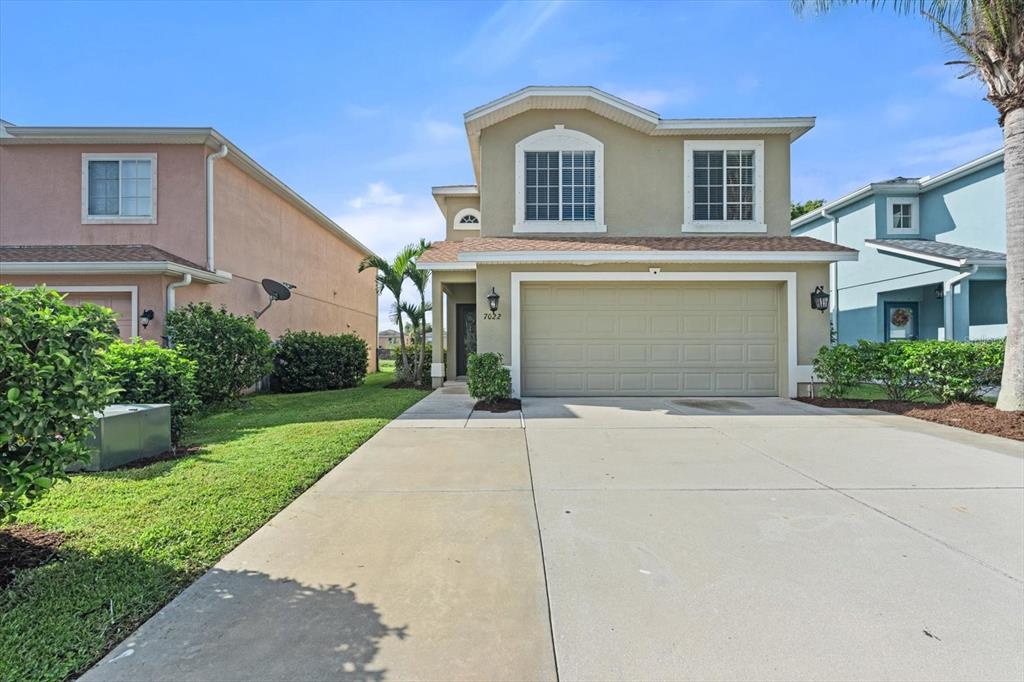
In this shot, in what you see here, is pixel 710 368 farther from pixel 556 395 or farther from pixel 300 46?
pixel 300 46

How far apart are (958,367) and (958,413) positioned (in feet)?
3.34

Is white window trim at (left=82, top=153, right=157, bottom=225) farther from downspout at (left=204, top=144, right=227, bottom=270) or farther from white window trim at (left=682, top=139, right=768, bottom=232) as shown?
white window trim at (left=682, top=139, right=768, bottom=232)

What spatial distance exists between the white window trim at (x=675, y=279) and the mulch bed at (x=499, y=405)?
29.1 inches

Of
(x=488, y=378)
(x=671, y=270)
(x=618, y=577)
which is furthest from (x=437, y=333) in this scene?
(x=618, y=577)

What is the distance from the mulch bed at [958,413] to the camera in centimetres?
723

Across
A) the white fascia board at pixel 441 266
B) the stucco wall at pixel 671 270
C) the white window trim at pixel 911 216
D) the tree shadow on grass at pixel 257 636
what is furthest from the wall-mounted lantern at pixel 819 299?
the tree shadow on grass at pixel 257 636

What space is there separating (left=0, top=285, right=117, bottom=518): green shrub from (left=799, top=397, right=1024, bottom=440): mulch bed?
10438 mm

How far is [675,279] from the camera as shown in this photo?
Result: 35.1 feet

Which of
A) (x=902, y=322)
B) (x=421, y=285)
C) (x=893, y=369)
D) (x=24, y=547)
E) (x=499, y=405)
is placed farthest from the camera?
(x=902, y=322)

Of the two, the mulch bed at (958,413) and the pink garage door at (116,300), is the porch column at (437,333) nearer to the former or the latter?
the pink garage door at (116,300)

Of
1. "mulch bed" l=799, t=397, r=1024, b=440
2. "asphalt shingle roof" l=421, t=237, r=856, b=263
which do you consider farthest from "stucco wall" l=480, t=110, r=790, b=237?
"mulch bed" l=799, t=397, r=1024, b=440

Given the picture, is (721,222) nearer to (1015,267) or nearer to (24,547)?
(1015,267)

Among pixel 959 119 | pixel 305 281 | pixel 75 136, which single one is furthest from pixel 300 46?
pixel 959 119

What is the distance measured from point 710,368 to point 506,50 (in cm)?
821
